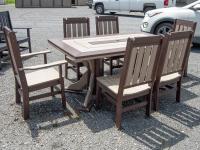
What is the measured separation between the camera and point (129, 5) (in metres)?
16.5

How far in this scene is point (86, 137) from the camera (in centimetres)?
344

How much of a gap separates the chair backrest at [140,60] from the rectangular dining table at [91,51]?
540mm

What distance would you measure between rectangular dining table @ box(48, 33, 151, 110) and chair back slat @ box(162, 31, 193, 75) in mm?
661

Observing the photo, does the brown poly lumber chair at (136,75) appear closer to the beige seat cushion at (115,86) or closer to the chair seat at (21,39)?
the beige seat cushion at (115,86)

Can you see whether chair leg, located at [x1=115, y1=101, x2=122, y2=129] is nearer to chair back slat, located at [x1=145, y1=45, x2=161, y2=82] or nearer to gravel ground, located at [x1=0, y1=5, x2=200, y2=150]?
gravel ground, located at [x1=0, y1=5, x2=200, y2=150]

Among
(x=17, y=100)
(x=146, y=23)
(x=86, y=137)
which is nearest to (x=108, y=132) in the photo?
(x=86, y=137)

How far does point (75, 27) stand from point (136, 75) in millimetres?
2425

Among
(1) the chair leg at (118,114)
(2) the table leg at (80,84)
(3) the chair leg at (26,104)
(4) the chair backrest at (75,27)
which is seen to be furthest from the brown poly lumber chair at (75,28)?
(1) the chair leg at (118,114)

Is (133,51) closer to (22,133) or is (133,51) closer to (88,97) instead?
(88,97)

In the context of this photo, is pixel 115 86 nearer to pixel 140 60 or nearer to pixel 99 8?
pixel 140 60

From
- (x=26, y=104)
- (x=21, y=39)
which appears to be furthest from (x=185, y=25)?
(x=21, y=39)

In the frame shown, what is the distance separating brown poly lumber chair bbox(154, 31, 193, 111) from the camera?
153 inches

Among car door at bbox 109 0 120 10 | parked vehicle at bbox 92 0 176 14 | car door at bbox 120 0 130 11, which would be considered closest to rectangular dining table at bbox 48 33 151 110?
parked vehicle at bbox 92 0 176 14

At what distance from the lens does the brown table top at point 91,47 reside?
12.1 feet
